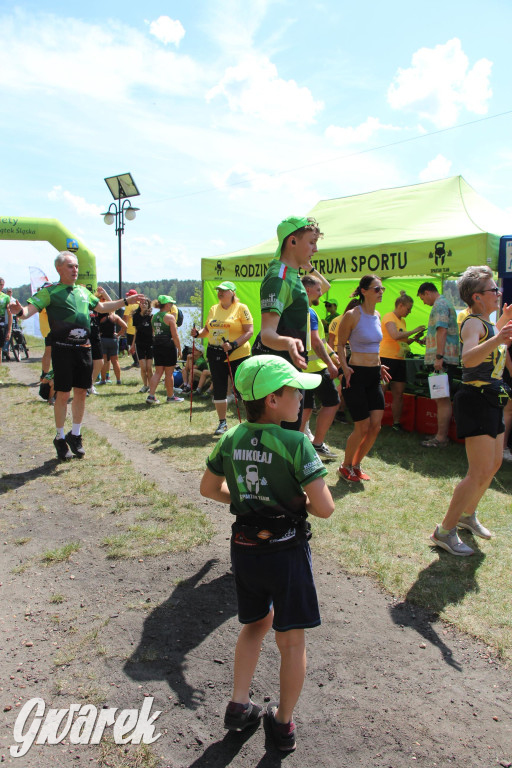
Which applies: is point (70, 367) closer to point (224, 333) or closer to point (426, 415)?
point (224, 333)

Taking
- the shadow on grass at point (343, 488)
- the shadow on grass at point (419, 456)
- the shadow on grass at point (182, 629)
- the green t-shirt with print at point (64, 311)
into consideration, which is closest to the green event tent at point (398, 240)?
the shadow on grass at point (419, 456)

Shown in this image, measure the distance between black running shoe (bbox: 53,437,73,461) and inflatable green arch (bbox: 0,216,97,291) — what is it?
397 inches

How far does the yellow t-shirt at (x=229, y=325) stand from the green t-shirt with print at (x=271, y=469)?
4.86 m

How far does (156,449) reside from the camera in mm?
6586

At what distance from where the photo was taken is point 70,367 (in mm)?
5664

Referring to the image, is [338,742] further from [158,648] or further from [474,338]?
[474,338]

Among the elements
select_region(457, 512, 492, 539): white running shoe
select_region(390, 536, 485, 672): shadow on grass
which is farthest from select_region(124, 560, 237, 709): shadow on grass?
select_region(457, 512, 492, 539): white running shoe

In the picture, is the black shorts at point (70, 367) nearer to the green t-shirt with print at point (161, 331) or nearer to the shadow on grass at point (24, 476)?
the shadow on grass at point (24, 476)

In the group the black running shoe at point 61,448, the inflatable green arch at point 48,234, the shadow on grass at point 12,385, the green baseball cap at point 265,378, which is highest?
the inflatable green arch at point 48,234

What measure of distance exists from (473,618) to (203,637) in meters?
1.49

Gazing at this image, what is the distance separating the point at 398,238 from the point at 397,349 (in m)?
1.78

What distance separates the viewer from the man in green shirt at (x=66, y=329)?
18.0 feet

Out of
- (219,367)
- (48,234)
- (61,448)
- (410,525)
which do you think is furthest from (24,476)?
(48,234)

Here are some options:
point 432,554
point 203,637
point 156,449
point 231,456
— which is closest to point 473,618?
point 432,554
